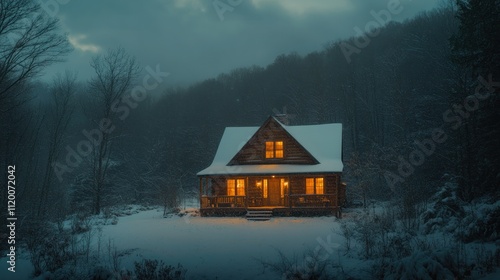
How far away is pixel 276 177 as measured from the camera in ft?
88.7

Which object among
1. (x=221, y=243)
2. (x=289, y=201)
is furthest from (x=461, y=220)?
(x=289, y=201)

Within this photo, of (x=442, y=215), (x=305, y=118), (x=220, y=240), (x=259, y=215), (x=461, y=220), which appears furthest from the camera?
(x=305, y=118)

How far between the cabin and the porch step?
1.68 ft

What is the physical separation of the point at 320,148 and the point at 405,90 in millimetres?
18260

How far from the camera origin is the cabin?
2566 cm

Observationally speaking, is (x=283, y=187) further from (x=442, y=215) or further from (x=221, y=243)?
(x=442, y=215)

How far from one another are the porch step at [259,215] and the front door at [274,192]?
2131mm

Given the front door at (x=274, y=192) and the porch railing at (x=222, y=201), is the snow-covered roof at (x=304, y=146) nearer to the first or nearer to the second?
the front door at (x=274, y=192)

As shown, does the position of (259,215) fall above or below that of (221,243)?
above

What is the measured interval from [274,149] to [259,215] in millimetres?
5418

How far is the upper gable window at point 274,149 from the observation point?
90.9ft

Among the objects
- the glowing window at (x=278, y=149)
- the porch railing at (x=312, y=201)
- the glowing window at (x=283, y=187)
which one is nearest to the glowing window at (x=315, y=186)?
the porch railing at (x=312, y=201)

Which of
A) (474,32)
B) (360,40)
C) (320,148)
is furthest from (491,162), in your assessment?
(360,40)

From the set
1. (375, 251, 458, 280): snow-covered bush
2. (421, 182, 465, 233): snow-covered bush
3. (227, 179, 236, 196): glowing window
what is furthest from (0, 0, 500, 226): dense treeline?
(375, 251, 458, 280): snow-covered bush
